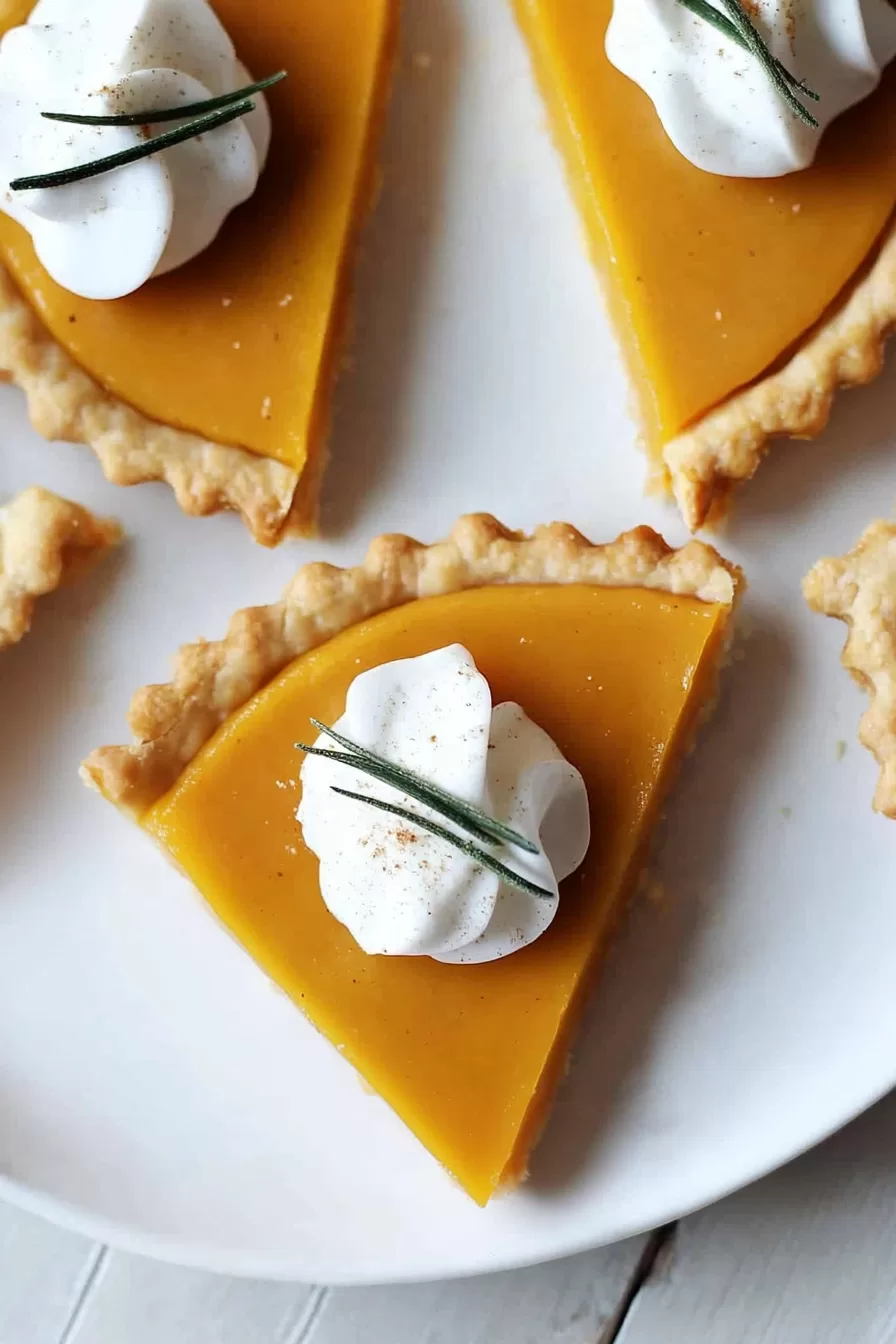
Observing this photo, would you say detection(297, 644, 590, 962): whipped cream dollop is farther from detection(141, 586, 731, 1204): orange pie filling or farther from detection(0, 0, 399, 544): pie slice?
detection(0, 0, 399, 544): pie slice

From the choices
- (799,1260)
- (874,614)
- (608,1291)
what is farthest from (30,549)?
(799,1260)

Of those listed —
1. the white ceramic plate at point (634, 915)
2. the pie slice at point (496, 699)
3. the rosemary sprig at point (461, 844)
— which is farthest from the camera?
the white ceramic plate at point (634, 915)

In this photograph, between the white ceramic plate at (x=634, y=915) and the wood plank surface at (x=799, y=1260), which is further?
the wood plank surface at (x=799, y=1260)

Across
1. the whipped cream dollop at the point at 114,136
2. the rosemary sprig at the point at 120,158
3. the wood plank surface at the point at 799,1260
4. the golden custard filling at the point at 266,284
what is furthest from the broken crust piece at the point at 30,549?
the wood plank surface at the point at 799,1260

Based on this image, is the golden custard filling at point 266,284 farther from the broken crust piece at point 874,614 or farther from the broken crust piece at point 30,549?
the broken crust piece at point 874,614

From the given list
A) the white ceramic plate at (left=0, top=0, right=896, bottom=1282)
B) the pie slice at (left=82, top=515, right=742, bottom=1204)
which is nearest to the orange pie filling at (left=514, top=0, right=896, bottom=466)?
the white ceramic plate at (left=0, top=0, right=896, bottom=1282)

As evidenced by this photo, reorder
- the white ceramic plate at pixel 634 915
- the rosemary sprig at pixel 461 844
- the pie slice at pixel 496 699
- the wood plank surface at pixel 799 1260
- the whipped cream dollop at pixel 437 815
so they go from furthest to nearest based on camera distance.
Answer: the wood plank surface at pixel 799 1260 < the white ceramic plate at pixel 634 915 < the pie slice at pixel 496 699 < the whipped cream dollop at pixel 437 815 < the rosemary sprig at pixel 461 844

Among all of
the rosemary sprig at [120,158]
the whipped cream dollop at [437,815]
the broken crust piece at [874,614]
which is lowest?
the broken crust piece at [874,614]
